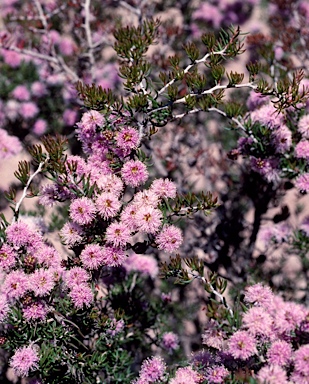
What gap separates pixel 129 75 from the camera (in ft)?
7.87

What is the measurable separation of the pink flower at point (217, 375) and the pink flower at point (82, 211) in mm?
780

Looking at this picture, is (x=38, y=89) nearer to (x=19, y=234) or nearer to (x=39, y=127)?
(x=39, y=127)

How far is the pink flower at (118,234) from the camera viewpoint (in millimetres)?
2166

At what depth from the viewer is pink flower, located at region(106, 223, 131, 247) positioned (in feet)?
7.11

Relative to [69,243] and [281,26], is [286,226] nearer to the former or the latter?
[69,243]

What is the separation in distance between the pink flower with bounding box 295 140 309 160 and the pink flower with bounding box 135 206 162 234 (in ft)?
3.38

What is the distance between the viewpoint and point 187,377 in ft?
6.79

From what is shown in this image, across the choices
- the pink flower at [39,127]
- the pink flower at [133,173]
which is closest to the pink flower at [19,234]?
the pink flower at [133,173]

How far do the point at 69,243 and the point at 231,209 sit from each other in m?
2.23

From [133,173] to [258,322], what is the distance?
795 mm

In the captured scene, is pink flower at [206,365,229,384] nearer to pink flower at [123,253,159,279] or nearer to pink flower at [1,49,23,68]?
pink flower at [123,253,159,279]

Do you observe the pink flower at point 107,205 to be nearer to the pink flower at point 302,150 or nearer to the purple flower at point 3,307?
the purple flower at point 3,307

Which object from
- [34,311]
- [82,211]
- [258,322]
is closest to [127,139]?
[82,211]

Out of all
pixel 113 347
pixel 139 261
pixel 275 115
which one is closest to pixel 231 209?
pixel 139 261
